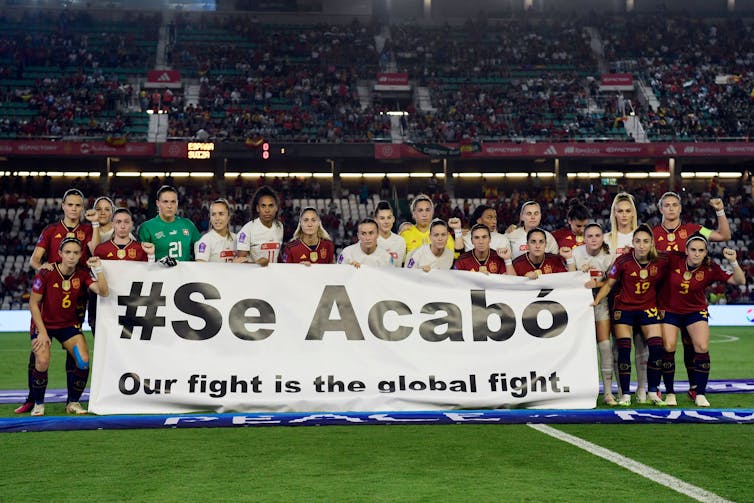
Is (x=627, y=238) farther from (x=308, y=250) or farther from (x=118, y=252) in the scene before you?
(x=118, y=252)

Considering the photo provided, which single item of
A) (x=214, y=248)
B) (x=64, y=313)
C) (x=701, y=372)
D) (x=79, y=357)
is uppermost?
(x=214, y=248)

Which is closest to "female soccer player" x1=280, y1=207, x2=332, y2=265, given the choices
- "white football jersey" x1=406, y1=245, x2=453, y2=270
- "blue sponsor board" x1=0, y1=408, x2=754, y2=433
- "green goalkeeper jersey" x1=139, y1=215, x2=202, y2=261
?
"white football jersey" x1=406, y1=245, x2=453, y2=270

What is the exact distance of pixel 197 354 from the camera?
8.21m

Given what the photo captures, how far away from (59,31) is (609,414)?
4164 centimetres

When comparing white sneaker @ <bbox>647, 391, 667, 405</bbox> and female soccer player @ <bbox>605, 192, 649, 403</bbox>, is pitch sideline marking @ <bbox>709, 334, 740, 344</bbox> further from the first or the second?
white sneaker @ <bbox>647, 391, 667, 405</bbox>

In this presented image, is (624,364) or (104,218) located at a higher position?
(104,218)

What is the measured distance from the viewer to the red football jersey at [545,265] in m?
8.91

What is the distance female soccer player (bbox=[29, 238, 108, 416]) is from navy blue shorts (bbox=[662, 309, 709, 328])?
5345 mm

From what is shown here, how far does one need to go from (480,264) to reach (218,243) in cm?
262

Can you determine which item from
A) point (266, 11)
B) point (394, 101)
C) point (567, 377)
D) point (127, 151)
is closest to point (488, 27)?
point (394, 101)

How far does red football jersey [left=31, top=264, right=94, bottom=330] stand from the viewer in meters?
8.07

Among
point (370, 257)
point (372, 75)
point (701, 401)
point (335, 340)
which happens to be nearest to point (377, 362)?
point (335, 340)

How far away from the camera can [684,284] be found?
8633 millimetres

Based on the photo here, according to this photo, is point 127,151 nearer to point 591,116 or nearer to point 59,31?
point 59,31
